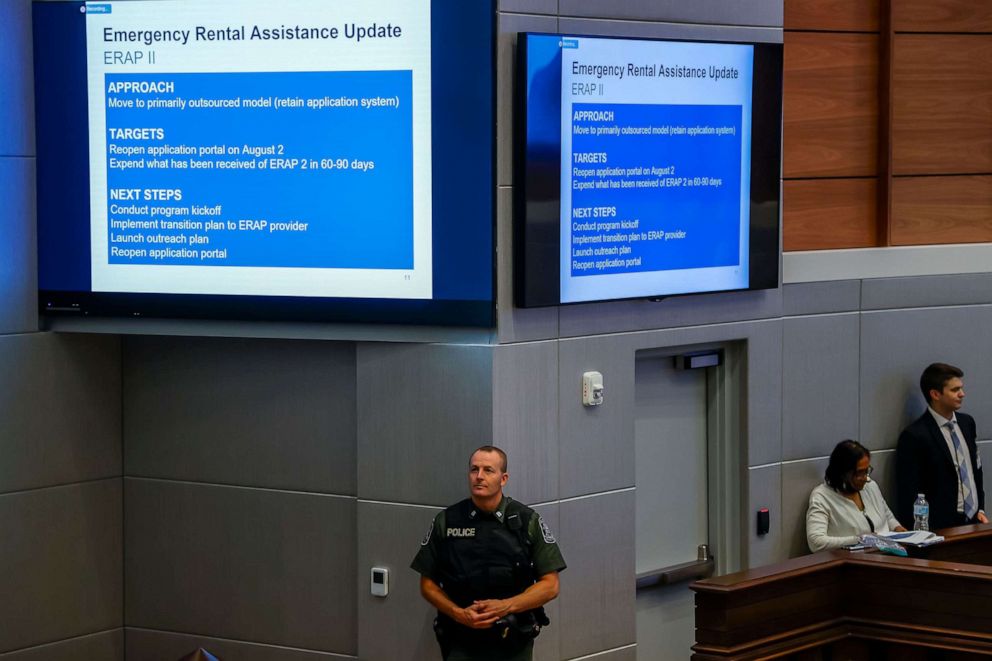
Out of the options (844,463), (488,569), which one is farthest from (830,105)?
(488,569)

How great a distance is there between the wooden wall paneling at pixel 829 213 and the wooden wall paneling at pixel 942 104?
0.89 feet

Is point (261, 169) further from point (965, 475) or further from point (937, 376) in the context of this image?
point (965, 475)

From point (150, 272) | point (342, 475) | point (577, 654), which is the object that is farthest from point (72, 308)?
point (577, 654)

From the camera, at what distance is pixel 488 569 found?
567 centimetres

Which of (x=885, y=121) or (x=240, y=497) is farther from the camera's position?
(x=885, y=121)

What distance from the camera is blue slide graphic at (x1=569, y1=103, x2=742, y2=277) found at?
641 centimetres

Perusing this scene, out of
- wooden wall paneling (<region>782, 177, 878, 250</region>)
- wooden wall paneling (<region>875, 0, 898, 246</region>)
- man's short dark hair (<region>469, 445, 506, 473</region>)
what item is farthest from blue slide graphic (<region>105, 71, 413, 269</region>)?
wooden wall paneling (<region>875, 0, 898, 246</region>)

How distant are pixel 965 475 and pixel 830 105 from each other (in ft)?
7.21

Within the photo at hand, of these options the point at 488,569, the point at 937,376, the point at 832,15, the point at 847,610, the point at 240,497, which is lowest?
the point at 847,610

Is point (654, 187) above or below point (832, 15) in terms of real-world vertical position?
below

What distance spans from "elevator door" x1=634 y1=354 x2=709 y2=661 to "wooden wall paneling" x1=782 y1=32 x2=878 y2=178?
1.52 m

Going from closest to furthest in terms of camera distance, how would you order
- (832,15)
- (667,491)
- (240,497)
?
(240,497) < (667,491) < (832,15)

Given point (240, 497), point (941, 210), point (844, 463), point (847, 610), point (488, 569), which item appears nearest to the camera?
point (847, 610)

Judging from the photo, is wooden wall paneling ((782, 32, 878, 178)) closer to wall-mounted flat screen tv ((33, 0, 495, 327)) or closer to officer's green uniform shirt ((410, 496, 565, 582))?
wall-mounted flat screen tv ((33, 0, 495, 327))
